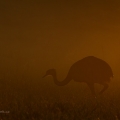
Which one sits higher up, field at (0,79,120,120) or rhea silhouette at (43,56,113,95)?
rhea silhouette at (43,56,113,95)

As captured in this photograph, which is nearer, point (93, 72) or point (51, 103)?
point (51, 103)

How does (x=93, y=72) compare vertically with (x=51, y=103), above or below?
above

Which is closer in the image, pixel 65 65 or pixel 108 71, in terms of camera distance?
pixel 108 71

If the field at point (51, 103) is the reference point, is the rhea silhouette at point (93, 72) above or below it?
above

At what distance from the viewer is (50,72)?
13695 millimetres

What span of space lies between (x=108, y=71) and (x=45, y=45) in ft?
59.8

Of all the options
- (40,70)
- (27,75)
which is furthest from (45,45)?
(27,75)

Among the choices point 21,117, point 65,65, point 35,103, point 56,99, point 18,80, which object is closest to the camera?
point 21,117

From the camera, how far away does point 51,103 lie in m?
10.3

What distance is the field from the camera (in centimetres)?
902

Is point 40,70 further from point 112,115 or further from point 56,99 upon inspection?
point 112,115

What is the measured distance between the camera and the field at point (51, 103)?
29.6 feet

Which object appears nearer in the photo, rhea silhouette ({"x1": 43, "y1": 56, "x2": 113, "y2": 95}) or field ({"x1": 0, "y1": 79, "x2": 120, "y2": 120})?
field ({"x1": 0, "y1": 79, "x2": 120, "y2": 120})

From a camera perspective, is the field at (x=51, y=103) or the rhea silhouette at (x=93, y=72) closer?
the field at (x=51, y=103)
